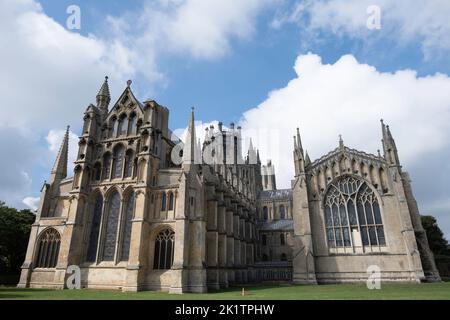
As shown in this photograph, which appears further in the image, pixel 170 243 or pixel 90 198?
pixel 90 198

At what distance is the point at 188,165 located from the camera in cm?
3109

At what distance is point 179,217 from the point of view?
28500 millimetres

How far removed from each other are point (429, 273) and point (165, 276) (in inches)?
1173

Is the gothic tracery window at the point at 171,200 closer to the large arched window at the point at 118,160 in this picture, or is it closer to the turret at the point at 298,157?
the large arched window at the point at 118,160

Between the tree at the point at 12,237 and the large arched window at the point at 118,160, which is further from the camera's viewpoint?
the tree at the point at 12,237

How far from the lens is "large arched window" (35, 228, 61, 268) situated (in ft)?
107

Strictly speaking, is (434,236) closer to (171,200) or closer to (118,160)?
(171,200)

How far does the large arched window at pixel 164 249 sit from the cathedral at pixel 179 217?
3.9 inches

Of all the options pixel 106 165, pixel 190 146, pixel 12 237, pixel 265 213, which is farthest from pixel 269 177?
pixel 12 237

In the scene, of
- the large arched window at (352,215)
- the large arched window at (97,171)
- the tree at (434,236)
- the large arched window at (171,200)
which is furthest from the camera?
the tree at (434,236)

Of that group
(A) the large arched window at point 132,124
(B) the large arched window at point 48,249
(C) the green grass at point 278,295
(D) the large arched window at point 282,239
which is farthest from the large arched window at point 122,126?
(D) the large arched window at point 282,239

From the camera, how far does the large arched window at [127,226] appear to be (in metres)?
30.8

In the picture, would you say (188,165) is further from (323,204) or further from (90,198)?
(323,204)

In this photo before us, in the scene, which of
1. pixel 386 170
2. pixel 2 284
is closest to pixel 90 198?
pixel 2 284
